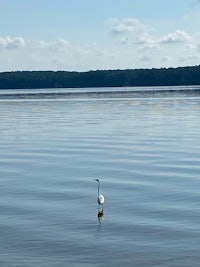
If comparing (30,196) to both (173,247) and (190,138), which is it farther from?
(190,138)

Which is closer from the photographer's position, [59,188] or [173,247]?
[173,247]

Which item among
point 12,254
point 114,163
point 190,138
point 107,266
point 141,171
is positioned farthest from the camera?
point 190,138

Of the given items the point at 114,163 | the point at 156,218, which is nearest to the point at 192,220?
the point at 156,218

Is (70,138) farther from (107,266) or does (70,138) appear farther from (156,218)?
(107,266)

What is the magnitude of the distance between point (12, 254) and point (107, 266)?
2.94m

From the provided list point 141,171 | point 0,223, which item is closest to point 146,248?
point 0,223

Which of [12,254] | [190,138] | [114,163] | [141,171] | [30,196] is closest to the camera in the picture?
[12,254]

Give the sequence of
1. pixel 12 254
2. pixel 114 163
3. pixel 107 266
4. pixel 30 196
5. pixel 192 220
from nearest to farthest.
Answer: pixel 107 266 < pixel 12 254 < pixel 192 220 < pixel 30 196 < pixel 114 163

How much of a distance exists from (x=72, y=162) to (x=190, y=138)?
14.2 meters

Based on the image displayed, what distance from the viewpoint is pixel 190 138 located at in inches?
1886

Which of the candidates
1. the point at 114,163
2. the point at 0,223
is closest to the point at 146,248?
the point at 0,223

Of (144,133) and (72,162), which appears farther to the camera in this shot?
(144,133)

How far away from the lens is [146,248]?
18875mm

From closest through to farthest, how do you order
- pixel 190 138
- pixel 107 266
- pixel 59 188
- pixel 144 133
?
pixel 107 266 < pixel 59 188 < pixel 190 138 < pixel 144 133
